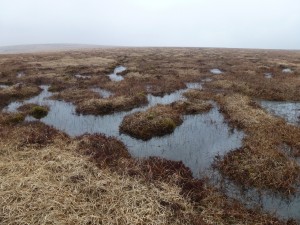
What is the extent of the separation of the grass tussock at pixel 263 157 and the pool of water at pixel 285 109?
1467 mm

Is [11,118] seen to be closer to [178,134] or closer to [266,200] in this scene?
[178,134]

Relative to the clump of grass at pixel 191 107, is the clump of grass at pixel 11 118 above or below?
below

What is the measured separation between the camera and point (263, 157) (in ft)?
42.0

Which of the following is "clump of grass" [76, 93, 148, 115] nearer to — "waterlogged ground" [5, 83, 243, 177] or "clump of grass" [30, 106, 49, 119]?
"waterlogged ground" [5, 83, 243, 177]

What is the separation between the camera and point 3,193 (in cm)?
948

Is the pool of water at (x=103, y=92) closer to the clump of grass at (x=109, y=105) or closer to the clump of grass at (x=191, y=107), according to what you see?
the clump of grass at (x=109, y=105)

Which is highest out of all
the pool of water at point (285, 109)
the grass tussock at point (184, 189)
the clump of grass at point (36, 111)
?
the pool of water at point (285, 109)

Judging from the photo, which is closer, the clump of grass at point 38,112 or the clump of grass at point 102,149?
the clump of grass at point 102,149

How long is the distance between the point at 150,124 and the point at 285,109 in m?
11.5

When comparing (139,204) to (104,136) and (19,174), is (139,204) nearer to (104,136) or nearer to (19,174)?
(19,174)

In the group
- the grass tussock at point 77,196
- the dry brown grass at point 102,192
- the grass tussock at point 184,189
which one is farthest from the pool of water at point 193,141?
the grass tussock at point 77,196

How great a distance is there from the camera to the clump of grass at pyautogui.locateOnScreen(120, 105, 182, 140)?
16.8 metres

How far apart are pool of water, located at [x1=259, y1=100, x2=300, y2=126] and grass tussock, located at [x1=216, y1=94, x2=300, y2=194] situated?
1.47 meters

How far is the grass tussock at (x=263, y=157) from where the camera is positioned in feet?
36.8
